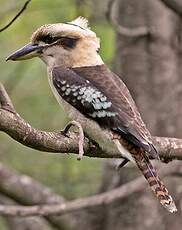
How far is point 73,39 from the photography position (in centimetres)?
432

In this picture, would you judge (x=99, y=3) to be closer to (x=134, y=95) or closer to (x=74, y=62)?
(x=134, y=95)

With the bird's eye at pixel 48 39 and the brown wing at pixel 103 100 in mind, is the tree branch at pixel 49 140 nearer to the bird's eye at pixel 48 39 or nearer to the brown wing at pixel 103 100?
the brown wing at pixel 103 100

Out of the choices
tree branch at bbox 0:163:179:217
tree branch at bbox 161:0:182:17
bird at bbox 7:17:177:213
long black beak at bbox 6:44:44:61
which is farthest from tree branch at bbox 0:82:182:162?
tree branch at bbox 0:163:179:217

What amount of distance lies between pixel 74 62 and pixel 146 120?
1.57 meters

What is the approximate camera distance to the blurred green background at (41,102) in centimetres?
661

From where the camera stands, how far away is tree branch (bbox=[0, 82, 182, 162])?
3.19 metres

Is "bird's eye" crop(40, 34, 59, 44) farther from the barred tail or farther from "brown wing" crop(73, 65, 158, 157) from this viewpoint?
the barred tail

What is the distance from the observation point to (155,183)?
3.71m

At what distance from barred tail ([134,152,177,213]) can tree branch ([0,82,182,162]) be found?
12cm

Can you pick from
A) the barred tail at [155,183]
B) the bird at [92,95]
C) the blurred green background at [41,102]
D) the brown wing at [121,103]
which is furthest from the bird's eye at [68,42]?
the blurred green background at [41,102]

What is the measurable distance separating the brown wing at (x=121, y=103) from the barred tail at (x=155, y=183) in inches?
2.6

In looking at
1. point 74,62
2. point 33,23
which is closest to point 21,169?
point 33,23

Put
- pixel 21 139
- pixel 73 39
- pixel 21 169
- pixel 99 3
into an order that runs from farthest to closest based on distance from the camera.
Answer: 1. pixel 21 169
2. pixel 99 3
3. pixel 73 39
4. pixel 21 139

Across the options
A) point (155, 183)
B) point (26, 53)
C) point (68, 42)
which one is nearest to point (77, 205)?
point (68, 42)
